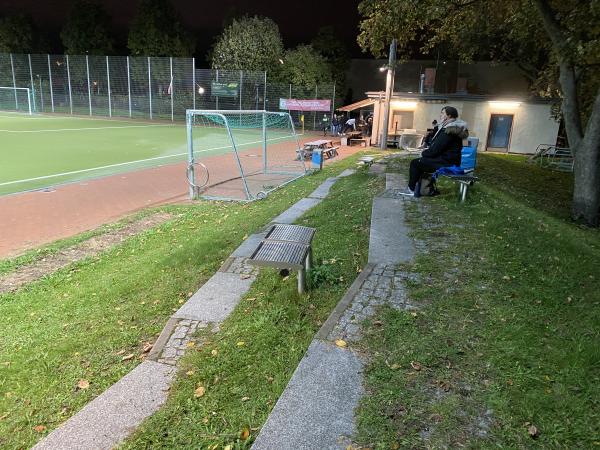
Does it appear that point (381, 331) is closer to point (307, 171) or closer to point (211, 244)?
point (211, 244)

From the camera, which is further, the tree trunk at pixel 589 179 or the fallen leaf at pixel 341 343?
the tree trunk at pixel 589 179

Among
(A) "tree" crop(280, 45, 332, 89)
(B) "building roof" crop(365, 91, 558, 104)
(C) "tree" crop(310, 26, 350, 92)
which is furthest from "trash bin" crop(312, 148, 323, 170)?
(C) "tree" crop(310, 26, 350, 92)

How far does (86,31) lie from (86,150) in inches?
1184

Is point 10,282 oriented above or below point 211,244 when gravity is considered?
below

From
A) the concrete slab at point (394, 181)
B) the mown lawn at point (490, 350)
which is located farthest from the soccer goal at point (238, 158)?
the mown lawn at point (490, 350)

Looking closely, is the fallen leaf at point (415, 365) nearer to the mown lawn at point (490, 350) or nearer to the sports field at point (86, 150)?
the mown lawn at point (490, 350)

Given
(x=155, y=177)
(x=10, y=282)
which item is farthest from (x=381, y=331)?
(x=155, y=177)

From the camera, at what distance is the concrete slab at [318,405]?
2.41 metres

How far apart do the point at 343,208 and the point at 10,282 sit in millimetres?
4668

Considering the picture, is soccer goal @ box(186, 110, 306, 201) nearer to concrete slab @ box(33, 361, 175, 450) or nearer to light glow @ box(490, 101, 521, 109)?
concrete slab @ box(33, 361, 175, 450)

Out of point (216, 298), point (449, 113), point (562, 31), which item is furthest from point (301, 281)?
point (562, 31)

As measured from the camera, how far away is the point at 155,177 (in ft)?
43.0

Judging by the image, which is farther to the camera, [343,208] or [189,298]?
[343,208]

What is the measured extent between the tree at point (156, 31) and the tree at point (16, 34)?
12.7m
